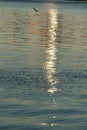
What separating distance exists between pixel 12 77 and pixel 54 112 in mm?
7383

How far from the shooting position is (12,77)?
27562 millimetres

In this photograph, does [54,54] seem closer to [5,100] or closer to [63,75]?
[63,75]

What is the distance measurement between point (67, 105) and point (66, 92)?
8.10 feet

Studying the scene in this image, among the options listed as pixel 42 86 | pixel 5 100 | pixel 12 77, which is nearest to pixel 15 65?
pixel 12 77

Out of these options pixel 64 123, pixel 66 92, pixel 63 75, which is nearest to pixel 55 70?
pixel 63 75

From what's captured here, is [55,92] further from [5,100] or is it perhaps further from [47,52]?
[47,52]

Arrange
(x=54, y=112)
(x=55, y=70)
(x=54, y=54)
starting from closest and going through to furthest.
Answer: (x=54, y=112) < (x=55, y=70) < (x=54, y=54)

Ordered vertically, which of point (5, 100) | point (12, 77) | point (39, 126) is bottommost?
point (39, 126)

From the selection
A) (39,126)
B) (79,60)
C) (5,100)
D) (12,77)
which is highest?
(79,60)

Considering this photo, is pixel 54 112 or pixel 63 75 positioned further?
pixel 63 75

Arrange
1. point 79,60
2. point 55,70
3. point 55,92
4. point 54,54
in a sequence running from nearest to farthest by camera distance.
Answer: point 55,92 < point 55,70 < point 79,60 < point 54,54

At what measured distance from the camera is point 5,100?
2217cm

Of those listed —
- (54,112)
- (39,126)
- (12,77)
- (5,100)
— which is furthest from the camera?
(12,77)

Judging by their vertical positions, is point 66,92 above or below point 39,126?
above
